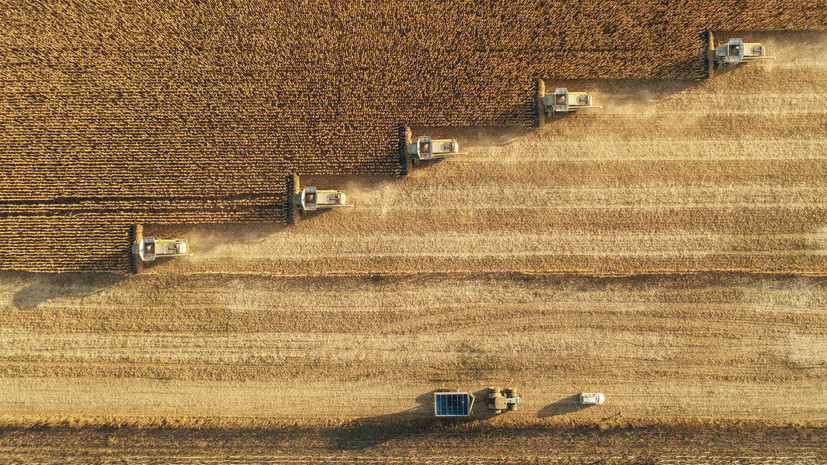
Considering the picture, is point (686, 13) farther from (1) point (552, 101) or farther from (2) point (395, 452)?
(2) point (395, 452)

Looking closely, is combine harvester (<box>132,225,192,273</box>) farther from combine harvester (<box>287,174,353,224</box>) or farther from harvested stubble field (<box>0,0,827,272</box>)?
combine harvester (<box>287,174,353,224</box>)

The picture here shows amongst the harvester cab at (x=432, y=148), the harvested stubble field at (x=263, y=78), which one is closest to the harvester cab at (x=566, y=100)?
the harvested stubble field at (x=263, y=78)

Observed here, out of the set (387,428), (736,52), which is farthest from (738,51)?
(387,428)

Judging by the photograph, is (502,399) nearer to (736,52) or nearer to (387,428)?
(387,428)

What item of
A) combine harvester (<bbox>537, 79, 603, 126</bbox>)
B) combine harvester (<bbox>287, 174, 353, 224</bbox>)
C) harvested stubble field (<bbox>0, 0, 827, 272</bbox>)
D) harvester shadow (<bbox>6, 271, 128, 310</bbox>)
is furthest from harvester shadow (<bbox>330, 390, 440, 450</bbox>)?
combine harvester (<bbox>537, 79, 603, 126</bbox>)

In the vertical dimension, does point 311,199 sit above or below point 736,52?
below

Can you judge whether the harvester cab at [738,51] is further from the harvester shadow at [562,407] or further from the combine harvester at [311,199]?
the combine harvester at [311,199]
